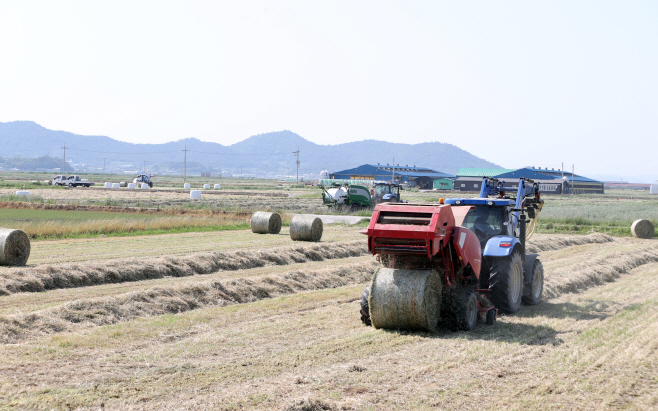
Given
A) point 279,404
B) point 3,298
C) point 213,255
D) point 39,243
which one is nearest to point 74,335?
point 3,298

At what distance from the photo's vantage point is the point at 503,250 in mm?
11531

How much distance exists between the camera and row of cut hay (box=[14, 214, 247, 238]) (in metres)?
23.8

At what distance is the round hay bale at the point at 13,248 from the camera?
15.2 meters

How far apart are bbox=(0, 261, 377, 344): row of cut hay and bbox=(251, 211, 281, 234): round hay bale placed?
992 centimetres

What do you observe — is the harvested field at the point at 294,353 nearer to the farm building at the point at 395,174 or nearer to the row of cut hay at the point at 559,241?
the row of cut hay at the point at 559,241

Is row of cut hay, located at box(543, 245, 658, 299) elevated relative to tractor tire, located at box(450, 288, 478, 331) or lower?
lower

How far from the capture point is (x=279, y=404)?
22.0ft

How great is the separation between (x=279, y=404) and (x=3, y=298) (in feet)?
25.4

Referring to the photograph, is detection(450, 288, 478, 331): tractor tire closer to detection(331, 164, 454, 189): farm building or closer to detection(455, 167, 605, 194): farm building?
detection(455, 167, 605, 194): farm building

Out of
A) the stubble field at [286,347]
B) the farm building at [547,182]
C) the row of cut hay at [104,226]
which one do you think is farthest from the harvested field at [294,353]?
the farm building at [547,182]

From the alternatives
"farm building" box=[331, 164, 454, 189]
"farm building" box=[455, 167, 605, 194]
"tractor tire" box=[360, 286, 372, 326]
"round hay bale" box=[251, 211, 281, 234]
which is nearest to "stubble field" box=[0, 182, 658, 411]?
"tractor tire" box=[360, 286, 372, 326]

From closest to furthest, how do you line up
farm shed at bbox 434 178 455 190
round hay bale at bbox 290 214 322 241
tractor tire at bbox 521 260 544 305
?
tractor tire at bbox 521 260 544 305
round hay bale at bbox 290 214 322 241
farm shed at bbox 434 178 455 190

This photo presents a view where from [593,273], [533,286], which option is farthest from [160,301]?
[593,273]

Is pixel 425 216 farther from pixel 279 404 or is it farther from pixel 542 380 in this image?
pixel 279 404
